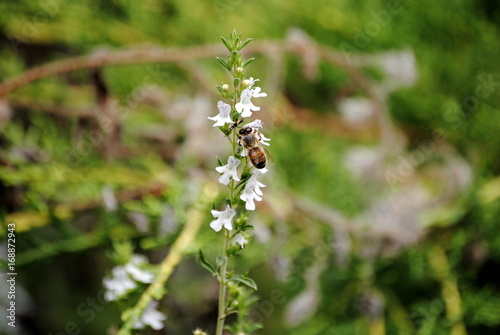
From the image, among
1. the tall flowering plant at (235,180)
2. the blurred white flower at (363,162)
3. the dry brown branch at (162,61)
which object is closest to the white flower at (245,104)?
the tall flowering plant at (235,180)

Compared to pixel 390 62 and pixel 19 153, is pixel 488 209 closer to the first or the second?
pixel 390 62

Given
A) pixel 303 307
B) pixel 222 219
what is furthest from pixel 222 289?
pixel 303 307

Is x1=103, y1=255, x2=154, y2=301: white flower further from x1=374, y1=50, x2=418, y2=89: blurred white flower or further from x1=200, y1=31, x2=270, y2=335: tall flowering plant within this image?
x1=374, y1=50, x2=418, y2=89: blurred white flower

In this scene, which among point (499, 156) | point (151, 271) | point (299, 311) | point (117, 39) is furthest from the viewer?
point (117, 39)

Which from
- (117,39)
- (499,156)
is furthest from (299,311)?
(117,39)

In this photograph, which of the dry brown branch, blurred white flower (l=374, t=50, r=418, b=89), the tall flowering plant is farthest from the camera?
blurred white flower (l=374, t=50, r=418, b=89)

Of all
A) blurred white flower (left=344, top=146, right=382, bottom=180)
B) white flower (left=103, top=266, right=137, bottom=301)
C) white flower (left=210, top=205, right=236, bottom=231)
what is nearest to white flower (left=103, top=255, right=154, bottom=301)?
white flower (left=103, top=266, right=137, bottom=301)

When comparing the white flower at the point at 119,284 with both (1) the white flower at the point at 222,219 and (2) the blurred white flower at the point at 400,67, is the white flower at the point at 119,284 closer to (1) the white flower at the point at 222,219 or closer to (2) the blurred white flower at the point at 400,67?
(1) the white flower at the point at 222,219
